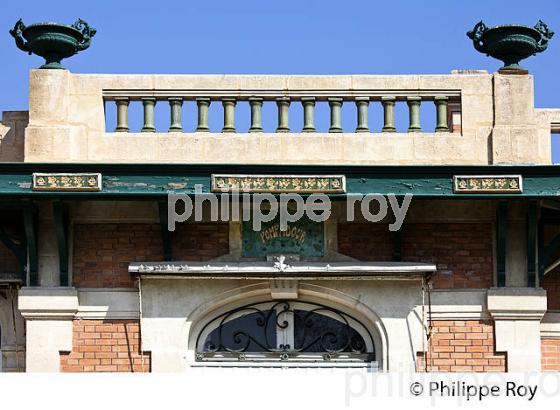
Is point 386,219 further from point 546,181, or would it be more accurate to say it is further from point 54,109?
point 54,109

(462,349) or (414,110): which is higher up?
(414,110)

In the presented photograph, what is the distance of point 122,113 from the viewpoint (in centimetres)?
2006

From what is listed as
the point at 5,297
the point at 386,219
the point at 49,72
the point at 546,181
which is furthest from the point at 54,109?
the point at 546,181

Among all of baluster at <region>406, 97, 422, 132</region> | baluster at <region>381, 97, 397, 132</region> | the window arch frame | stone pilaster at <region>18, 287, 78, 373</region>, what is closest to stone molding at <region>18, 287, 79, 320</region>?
stone pilaster at <region>18, 287, 78, 373</region>

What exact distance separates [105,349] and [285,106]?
3757mm

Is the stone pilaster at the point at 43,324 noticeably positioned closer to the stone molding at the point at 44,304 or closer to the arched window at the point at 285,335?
the stone molding at the point at 44,304

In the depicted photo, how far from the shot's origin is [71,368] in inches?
762

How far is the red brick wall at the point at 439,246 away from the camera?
19578 millimetres

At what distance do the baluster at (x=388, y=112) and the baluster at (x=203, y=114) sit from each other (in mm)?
2205

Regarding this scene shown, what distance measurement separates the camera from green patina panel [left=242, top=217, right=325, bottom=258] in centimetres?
1964

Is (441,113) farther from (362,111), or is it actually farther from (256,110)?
(256,110)

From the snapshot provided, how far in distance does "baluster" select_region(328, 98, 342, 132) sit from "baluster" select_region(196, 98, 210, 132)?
60.9 inches

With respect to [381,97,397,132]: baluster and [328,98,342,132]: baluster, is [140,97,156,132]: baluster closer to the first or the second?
[328,98,342,132]: baluster

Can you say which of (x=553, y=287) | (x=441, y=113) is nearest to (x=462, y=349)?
(x=553, y=287)
